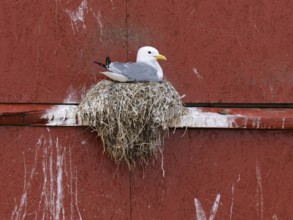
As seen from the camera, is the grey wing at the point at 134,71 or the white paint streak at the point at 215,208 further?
the white paint streak at the point at 215,208

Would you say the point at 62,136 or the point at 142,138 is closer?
the point at 142,138

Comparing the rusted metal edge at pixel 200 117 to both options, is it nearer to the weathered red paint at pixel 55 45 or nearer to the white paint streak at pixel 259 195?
the weathered red paint at pixel 55 45

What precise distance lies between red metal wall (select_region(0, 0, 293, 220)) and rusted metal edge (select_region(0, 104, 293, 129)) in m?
0.07

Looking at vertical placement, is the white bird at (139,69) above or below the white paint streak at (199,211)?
above

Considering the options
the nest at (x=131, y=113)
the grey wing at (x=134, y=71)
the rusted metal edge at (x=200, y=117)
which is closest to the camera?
the nest at (x=131, y=113)

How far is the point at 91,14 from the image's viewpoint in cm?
361

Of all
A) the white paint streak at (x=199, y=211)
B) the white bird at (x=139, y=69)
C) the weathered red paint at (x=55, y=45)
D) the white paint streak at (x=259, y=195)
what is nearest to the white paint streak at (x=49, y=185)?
the weathered red paint at (x=55, y=45)

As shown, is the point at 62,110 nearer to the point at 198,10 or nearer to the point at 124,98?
the point at 124,98

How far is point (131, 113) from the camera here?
326 cm

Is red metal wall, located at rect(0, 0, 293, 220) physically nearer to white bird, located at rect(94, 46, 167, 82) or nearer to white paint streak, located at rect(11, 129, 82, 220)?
white paint streak, located at rect(11, 129, 82, 220)

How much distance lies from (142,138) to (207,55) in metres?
0.75

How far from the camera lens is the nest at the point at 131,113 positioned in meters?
3.27

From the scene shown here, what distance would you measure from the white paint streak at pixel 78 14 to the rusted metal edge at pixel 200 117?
1.85 feet

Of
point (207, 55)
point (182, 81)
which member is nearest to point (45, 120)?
point (182, 81)
